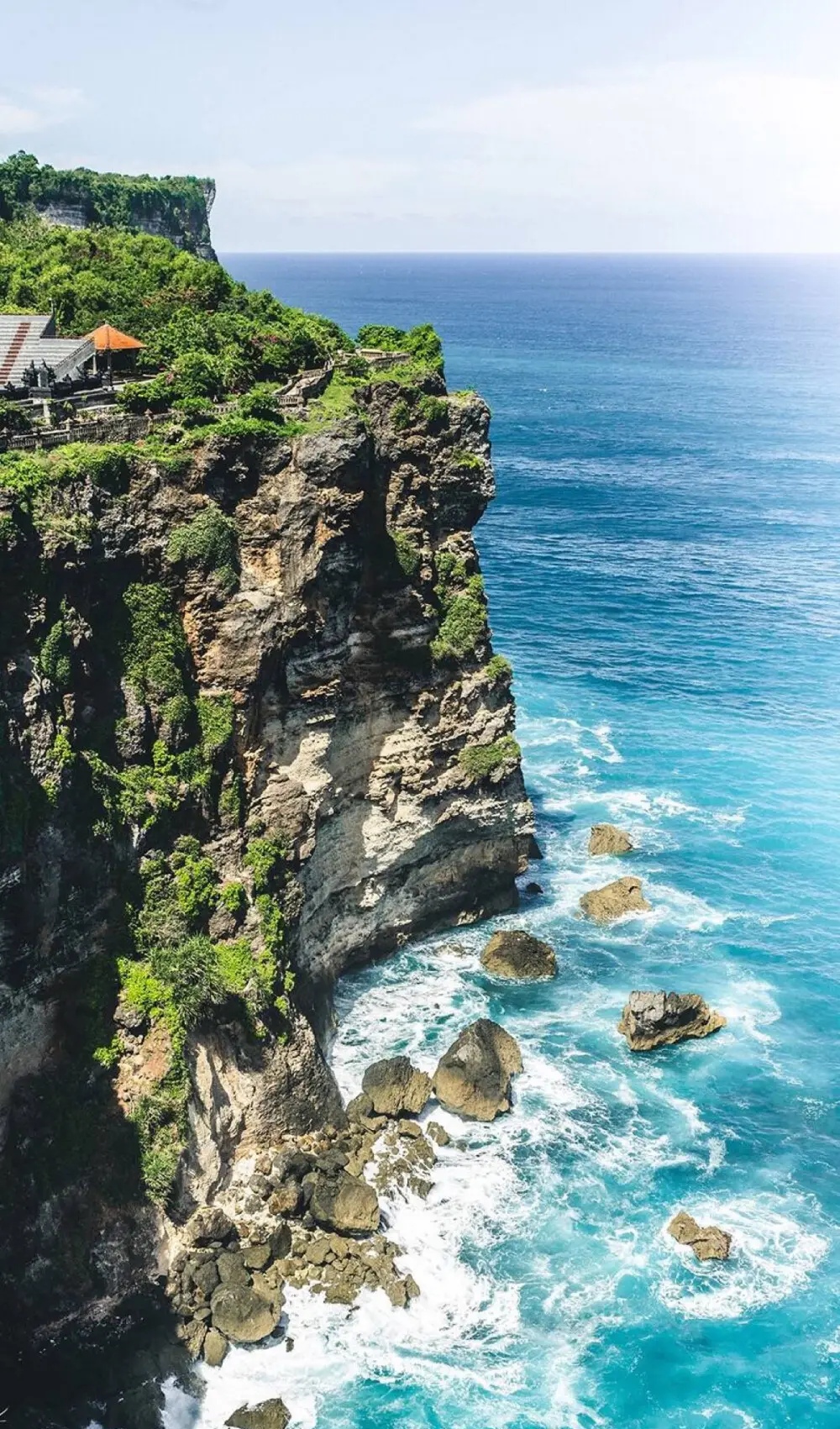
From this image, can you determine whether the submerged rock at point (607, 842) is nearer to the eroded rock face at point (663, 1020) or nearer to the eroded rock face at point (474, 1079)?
the eroded rock face at point (663, 1020)

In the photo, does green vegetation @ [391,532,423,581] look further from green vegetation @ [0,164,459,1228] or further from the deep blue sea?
the deep blue sea

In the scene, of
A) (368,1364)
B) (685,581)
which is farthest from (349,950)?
(685,581)

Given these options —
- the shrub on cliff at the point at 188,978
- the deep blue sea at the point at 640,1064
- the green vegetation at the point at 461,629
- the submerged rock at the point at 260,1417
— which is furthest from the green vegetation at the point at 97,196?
the submerged rock at the point at 260,1417

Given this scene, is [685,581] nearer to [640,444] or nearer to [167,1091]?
[640,444]

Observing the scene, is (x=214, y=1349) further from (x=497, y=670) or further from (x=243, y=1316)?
(x=497, y=670)

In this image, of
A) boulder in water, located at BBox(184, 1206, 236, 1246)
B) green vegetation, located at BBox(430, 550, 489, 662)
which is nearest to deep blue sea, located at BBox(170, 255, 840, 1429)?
boulder in water, located at BBox(184, 1206, 236, 1246)
